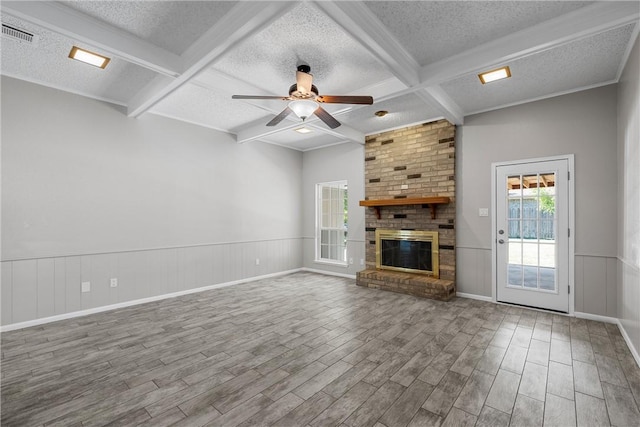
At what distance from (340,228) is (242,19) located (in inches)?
183

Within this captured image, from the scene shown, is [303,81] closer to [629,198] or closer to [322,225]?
[629,198]

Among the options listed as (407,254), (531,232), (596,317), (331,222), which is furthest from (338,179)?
(596,317)

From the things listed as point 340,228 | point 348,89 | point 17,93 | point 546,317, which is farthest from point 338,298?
point 17,93

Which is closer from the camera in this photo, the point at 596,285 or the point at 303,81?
the point at 303,81

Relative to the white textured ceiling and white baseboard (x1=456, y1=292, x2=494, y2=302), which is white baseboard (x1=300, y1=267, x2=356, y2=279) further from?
the white textured ceiling

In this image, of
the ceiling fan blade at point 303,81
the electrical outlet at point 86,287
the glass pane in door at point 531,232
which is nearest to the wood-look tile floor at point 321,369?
the electrical outlet at point 86,287

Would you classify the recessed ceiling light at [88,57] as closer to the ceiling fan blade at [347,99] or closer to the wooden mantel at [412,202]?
the ceiling fan blade at [347,99]

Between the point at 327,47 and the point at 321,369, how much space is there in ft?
9.33

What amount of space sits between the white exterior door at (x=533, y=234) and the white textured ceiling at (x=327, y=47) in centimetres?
105

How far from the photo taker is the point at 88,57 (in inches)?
118

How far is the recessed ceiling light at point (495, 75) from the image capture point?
3212mm

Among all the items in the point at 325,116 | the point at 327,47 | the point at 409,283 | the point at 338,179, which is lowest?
the point at 409,283

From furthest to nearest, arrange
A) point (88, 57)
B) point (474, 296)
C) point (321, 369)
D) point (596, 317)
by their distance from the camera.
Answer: point (474, 296) → point (596, 317) → point (88, 57) → point (321, 369)

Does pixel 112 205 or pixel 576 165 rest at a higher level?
pixel 576 165
